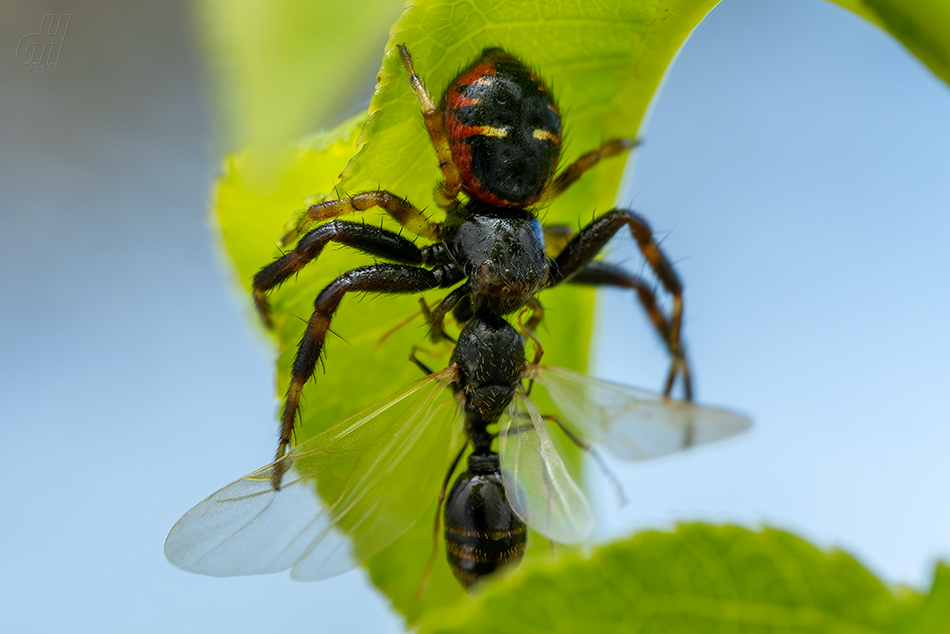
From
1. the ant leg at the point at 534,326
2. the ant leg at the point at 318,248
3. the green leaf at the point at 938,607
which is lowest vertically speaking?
the green leaf at the point at 938,607

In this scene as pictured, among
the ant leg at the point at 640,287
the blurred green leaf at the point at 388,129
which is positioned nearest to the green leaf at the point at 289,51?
the blurred green leaf at the point at 388,129

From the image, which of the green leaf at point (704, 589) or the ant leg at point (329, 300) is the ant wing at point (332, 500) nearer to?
the ant leg at point (329, 300)

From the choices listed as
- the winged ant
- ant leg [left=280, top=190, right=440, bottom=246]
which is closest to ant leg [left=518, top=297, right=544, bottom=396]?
the winged ant

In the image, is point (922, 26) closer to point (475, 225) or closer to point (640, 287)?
point (475, 225)

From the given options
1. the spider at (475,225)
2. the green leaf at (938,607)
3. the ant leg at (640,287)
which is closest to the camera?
the green leaf at (938,607)

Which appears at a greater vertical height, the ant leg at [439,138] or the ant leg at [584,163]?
the ant leg at [439,138]

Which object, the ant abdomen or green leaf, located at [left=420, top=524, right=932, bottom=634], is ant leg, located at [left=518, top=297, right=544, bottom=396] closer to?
the ant abdomen

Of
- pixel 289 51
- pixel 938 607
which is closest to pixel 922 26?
pixel 938 607

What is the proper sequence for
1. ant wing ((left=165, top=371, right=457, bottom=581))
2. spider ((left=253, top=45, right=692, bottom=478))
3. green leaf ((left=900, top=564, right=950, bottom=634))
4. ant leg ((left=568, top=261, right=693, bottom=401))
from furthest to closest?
ant leg ((left=568, top=261, right=693, bottom=401))
spider ((left=253, top=45, right=692, bottom=478))
ant wing ((left=165, top=371, right=457, bottom=581))
green leaf ((left=900, top=564, right=950, bottom=634))

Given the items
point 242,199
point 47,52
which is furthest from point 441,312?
point 47,52
